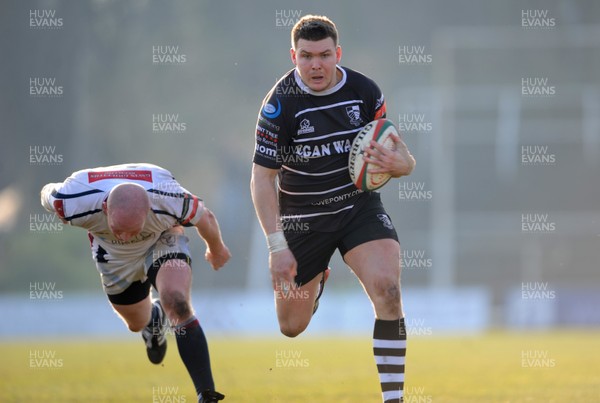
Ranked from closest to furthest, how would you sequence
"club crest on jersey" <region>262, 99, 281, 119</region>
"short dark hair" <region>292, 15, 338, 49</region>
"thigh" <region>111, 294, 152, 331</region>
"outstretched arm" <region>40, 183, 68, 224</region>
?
"short dark hair" <region>292, 15, 338, 49</region>, "club crest on jersey" <region>262, 99, 281, 119</region>, "outstretched arm" <region>40, 183, 68, 224</region>, "thigh" <region>111, 294, 152, 331</region>

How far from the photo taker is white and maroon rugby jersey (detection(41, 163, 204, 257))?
7680mm

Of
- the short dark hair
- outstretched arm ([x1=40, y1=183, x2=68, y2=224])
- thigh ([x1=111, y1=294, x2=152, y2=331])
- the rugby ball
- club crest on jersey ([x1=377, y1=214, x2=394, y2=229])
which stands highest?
the short dark hair

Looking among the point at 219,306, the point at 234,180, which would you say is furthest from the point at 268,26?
the point at 219,306

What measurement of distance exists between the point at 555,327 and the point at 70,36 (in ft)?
73.7

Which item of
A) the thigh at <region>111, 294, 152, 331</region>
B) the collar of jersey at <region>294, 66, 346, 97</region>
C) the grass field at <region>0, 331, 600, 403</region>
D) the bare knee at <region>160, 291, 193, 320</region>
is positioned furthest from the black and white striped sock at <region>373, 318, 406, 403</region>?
the thigh at <region>111, 294, 152, 331</region>

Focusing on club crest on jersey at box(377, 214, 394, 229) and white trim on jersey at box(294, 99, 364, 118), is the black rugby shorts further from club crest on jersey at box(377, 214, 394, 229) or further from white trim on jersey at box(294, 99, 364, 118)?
white trim on jersey at box(294, 99, 364, 118)

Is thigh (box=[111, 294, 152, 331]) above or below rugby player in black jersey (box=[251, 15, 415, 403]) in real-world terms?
below

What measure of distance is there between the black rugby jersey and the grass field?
80.9 inches

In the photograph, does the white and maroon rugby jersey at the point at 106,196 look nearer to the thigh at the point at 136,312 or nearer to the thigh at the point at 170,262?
the thigh at the point at 170,262

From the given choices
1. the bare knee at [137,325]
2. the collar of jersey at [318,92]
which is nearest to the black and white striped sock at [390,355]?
the collar of jersey at [318,92]

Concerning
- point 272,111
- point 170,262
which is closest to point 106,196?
point 170,262

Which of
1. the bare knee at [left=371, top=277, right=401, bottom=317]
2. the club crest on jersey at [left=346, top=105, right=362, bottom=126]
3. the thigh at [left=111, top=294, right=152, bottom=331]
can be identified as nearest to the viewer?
the bare knee at [left=371, top=277, right=401, bottom=317]

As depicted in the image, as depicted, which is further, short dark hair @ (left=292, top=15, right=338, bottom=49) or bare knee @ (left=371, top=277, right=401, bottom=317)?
short dark hair @ (left=292, top=15, right=338, bottom=49)

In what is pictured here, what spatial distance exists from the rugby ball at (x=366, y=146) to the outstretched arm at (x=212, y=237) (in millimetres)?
1213
